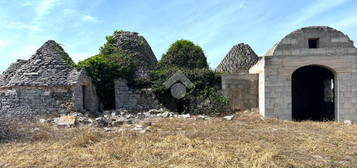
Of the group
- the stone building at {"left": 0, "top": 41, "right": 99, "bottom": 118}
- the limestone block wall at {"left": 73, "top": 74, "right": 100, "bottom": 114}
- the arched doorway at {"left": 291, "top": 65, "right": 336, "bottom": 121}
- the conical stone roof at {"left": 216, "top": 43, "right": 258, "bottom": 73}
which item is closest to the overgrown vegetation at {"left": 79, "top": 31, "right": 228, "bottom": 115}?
the limestone block wall at {"left": 73, "top": 74, "right": 100, "bottom": 114}

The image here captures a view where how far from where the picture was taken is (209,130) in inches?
267

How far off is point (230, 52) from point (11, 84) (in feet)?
44.3

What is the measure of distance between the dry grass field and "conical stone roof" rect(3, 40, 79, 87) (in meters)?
4.76

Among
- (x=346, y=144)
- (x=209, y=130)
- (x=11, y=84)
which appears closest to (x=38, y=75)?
(x=11, y=84)

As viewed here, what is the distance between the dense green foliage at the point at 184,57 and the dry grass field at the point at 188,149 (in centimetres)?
804

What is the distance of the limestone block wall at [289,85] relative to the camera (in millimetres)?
8781

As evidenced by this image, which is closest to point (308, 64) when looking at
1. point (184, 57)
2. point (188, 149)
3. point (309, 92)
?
point (309, 92)

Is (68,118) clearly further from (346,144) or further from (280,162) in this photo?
(346,144)

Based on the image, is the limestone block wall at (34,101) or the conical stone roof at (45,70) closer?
the limestone block wall at (34,101)

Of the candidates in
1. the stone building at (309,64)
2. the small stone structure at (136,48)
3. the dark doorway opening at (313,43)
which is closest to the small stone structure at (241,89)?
the stone building at (309,64)

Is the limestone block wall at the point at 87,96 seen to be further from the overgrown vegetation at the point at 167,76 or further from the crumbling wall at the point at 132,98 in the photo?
the crumbling wall at the point at 132,98

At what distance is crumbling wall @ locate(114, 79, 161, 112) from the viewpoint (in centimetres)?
1204

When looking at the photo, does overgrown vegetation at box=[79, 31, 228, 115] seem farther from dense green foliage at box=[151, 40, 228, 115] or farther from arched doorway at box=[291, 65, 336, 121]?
arched doorway at box=[291, 65, 336, 121]

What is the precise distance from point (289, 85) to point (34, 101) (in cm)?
1040
